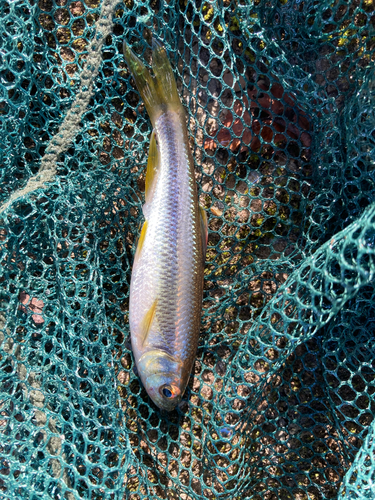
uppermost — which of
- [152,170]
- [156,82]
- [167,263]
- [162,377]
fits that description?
[156,82]

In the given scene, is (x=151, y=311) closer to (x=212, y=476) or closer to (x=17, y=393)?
(x=17, y=393)

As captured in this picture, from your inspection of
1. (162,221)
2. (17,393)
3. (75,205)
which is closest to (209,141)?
(162,221)

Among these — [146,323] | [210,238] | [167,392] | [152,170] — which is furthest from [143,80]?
[167,392]

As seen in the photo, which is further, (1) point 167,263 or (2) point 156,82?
(2) point 156,82

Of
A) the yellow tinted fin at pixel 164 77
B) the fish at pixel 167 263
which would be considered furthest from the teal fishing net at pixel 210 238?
the fish at pixel 167 263

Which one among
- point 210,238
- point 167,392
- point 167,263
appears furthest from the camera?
point 210,238

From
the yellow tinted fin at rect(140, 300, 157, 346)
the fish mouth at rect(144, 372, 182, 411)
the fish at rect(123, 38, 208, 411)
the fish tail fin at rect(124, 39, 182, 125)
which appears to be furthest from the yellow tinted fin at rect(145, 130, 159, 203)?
the fish mouth at rect(144, 372, 182, 411)

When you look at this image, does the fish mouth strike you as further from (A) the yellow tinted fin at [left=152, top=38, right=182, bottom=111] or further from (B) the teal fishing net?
(A) the yellow tinted fin at [left=152, top=38, right=182, bottom=111]

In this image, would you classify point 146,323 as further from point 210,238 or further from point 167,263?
point 210,238
